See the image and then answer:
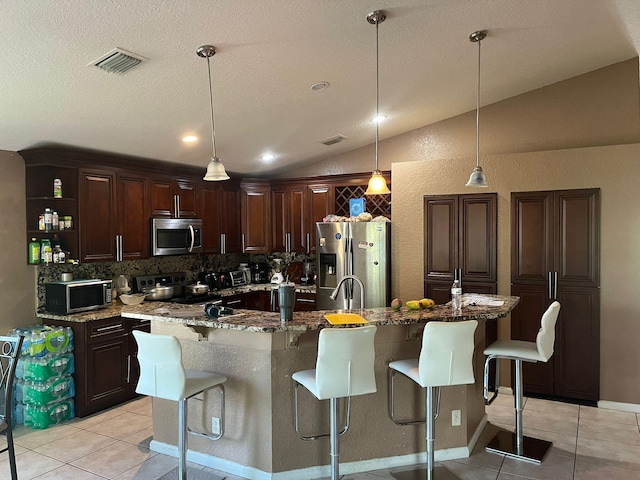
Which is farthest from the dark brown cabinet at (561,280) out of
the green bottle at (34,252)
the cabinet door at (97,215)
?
the green bottle at (34,252)

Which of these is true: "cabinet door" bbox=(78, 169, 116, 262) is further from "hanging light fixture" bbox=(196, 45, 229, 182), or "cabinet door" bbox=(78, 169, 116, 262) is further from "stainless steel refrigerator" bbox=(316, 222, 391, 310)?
"stainless steel refrigerator" bbox=(316, 222, 391, 310)

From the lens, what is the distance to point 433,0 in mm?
2791

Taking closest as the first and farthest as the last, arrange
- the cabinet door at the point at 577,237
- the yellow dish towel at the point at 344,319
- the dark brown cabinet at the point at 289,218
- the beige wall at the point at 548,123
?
the yellow dish towel at the point at 344,319, the cabinet door at the point at 577,237, the beige wall at the point at 548,123, the dark brown cabinet at the point at 289,218

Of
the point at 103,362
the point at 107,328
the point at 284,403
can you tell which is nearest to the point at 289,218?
the point at 107,328

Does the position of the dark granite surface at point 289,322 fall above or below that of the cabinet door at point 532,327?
above

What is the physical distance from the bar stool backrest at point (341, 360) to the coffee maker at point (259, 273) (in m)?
4.04

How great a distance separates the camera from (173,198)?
5129 mm

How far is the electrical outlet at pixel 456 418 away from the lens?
3.16 m

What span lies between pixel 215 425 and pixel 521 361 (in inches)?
85.8

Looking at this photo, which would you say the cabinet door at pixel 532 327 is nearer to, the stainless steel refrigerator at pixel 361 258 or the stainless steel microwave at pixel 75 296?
the stainless steel refrigerator at pixel 361 258

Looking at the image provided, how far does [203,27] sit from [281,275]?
156 inches

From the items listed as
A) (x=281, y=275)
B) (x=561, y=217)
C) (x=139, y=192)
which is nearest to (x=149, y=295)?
(x=139, y=192)

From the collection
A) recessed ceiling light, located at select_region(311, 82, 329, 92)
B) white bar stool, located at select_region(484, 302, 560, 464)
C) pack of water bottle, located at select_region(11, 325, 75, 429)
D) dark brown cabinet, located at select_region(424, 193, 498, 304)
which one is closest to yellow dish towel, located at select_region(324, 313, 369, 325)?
white bar stool, located at select_region(484, 302, 560, 464)

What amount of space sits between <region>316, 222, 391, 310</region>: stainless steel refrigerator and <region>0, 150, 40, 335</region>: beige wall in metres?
3.03
